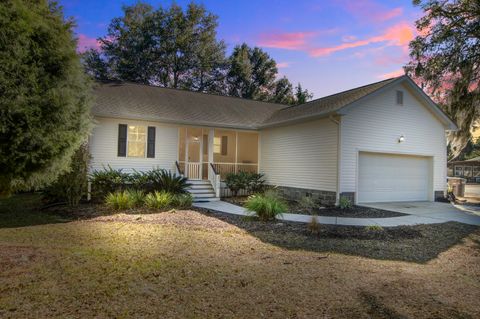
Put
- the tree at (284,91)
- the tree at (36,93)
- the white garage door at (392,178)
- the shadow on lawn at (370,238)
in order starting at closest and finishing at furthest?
the tree at (36,93), the shadow on lawn at (370,238), the white garage door at (392,178), the tree at (284,91)

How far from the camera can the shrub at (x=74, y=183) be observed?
404 inches

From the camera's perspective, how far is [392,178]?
13414 mm

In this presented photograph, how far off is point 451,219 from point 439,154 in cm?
596

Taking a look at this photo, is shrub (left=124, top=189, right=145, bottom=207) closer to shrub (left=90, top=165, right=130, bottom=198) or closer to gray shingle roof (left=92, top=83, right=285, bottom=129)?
shrub (left=90, top=165, right=130, bottom=198)

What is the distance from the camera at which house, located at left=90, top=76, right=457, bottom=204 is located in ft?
39.5

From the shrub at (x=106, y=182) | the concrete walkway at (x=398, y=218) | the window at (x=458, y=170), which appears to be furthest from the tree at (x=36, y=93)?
the window at (x=458, y=170)

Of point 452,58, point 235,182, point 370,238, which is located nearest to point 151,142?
point 235,182

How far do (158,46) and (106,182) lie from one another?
21707 millimetres

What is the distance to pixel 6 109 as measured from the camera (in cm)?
455

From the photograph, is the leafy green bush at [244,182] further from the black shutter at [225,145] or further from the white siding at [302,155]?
the black shutter at [225,145]

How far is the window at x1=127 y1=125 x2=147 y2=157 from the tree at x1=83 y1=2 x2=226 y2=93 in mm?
17987

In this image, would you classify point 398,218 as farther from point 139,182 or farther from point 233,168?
point 139,182

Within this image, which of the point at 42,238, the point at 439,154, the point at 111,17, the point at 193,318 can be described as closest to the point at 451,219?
the point at 439,154

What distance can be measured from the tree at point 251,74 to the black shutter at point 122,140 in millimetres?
20954
